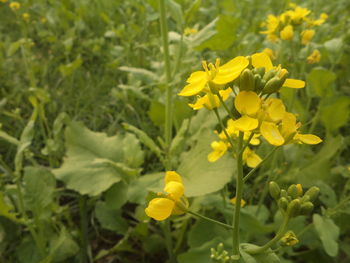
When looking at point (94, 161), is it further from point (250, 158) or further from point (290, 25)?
point (290, 25)

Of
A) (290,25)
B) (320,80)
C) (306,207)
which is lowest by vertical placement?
(320,80)

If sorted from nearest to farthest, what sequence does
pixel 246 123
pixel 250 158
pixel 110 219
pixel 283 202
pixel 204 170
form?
pixel 246 123 < pixel 283 202 < pixel 250 158 < pixel 204 170 < pixel 110 219

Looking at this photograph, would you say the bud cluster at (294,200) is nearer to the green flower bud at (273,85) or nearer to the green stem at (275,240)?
the green stem at (275,240)

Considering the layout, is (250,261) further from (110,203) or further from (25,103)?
(25,103)

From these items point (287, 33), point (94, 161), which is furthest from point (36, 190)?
point (287, 33)

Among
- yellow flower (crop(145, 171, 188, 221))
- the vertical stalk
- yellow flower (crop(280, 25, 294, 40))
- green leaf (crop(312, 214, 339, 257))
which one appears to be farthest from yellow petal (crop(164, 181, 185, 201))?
yellow flower (crop(280, 25, 294, 40))
